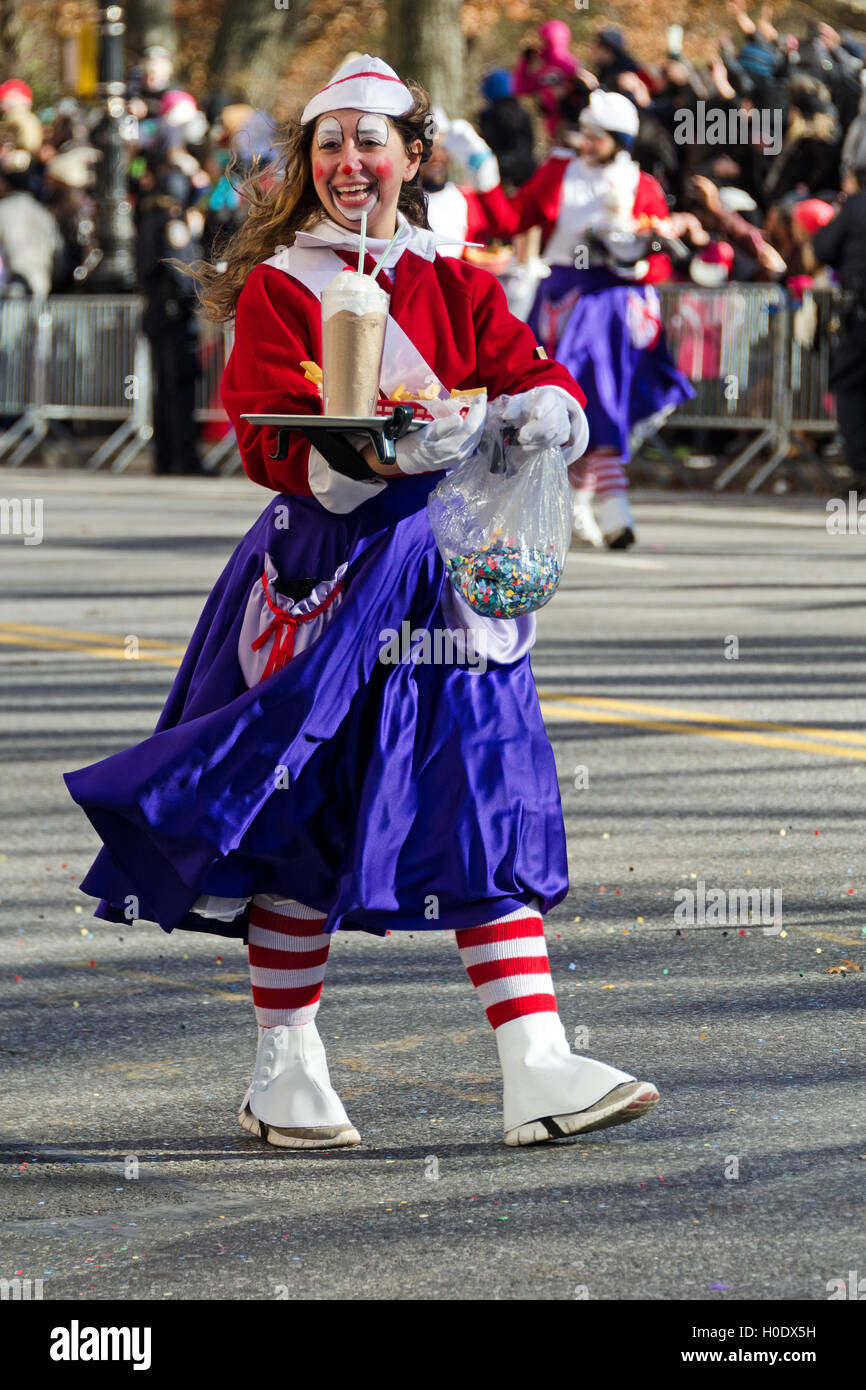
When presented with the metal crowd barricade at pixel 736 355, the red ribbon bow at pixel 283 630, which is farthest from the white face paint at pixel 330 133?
the metal crowd barricade at pixel 736 355

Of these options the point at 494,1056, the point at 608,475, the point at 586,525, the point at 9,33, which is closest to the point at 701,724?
the point at 494,1056

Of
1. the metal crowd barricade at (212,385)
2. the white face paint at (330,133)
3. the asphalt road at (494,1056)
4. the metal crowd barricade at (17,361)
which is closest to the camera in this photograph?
the asphalt road at (494,1056)

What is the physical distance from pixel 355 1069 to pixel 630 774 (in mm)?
3005

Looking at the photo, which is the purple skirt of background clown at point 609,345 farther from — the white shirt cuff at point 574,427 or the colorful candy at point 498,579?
the colorful candy at point 498,579

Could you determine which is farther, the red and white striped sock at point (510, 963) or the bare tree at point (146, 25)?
the bare tree at point (146, 25)

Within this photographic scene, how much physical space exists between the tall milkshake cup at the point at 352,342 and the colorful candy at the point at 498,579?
0.30 m

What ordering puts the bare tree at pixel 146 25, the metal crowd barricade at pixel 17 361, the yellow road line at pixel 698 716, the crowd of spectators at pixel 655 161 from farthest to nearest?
the bare tree at pixel 146 25, the metal crowd barricade at pixel 17 361, the crowd of spectators at pixel 655 161, the yellow road line at pixel 698 716

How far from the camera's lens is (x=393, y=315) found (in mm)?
4367

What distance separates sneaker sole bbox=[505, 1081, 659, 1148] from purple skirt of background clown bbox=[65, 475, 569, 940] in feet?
1.11

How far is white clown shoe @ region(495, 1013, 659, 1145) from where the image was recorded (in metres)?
4.21

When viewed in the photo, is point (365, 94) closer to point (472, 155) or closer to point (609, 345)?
point (609, 345)

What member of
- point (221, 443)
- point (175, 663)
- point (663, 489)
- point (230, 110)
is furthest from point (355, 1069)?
point (230, 110)

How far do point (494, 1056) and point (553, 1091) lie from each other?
600 millimetres

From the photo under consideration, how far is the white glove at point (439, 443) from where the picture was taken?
4141 millimetres
